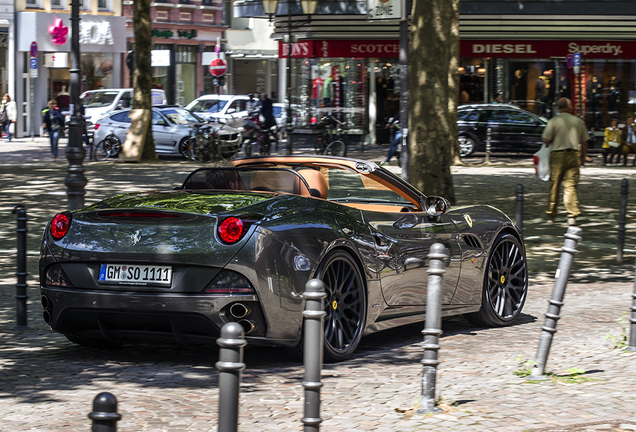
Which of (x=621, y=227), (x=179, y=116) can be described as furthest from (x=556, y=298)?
(x=179, y=116)

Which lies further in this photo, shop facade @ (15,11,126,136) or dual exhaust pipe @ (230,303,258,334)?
shop facade @ (15,11,126,136)

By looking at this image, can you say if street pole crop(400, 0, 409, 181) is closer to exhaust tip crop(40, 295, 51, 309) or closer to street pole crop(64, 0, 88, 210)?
street pole crop(64, 0, 88, 210)

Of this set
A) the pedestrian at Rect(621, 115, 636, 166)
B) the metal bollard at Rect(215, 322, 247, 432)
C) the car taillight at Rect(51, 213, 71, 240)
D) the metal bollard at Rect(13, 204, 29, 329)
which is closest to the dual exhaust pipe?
the car taillight at Rect(51, 213, 71, 240)

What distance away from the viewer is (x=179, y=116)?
29156 millimetres

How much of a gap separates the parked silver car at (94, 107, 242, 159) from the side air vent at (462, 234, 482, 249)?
66.7ft

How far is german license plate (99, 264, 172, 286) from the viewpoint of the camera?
19.4ft

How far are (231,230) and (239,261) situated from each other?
7.9 inches

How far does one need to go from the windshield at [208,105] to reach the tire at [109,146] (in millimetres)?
9022

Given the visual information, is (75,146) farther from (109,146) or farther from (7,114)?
(7,114)

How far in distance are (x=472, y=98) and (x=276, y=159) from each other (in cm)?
2929

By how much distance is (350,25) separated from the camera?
35.1 m

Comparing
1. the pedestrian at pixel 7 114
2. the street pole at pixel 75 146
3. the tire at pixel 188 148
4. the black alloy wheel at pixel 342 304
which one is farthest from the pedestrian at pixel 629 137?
the black alloy wheel at pixel 342 304

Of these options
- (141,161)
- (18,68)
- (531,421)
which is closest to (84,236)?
(531,421)

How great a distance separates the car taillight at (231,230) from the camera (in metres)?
5.87
